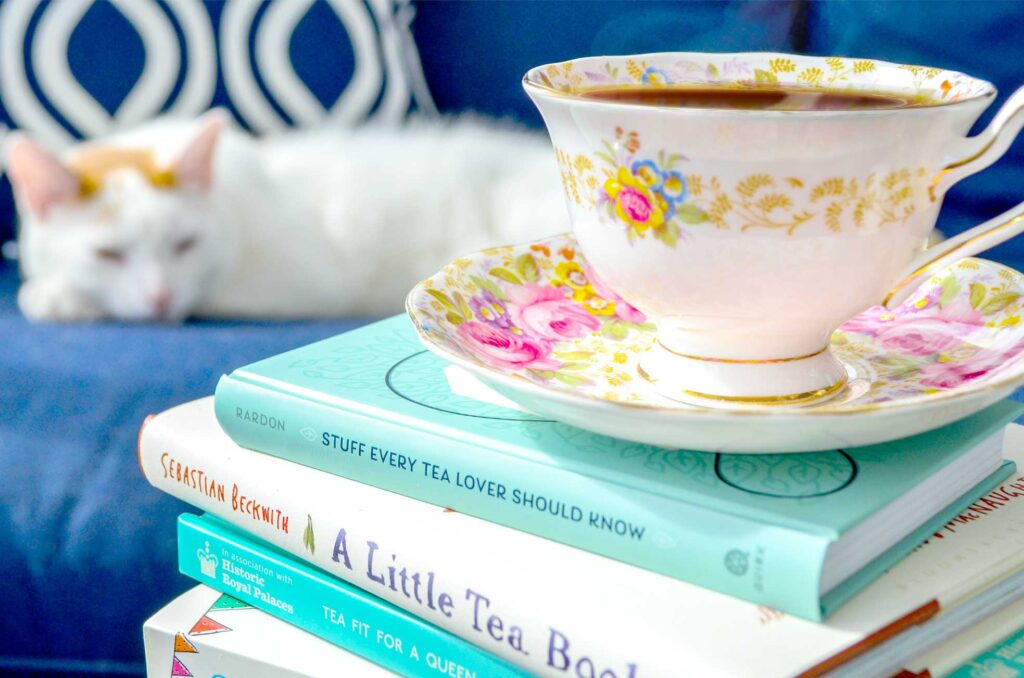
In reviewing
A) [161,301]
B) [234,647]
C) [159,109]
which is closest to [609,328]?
[234,647]

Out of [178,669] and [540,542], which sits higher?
[540,542]

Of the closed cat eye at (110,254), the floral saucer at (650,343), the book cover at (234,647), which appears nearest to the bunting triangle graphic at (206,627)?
the book cover at (234,647)

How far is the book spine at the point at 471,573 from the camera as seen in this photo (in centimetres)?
36

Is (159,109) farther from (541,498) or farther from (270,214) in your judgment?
(541,498)

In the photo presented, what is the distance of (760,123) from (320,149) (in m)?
0.88

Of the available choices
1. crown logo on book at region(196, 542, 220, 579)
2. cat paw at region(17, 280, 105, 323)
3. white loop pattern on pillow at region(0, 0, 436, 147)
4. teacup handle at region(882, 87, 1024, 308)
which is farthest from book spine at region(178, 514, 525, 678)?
white loop pattern on pillow at region(0, 0, 436, 147)

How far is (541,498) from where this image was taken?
0.41 metres

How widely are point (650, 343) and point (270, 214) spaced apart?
31.5 inches

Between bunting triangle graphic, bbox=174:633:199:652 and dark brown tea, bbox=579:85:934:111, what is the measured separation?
1.06 ft

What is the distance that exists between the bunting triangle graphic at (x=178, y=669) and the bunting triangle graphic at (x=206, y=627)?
0.02 meters

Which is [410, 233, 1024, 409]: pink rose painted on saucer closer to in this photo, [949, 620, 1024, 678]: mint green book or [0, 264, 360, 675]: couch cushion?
[949, 620, 1024, 678]: mint green book

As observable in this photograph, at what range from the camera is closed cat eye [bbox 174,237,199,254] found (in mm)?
1183

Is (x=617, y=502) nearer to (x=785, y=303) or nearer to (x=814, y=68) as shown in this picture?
(x=785, y=303)

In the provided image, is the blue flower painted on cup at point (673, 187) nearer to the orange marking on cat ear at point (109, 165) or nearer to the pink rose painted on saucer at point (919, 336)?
the pink rose painted on saucer at point (919, 336)
